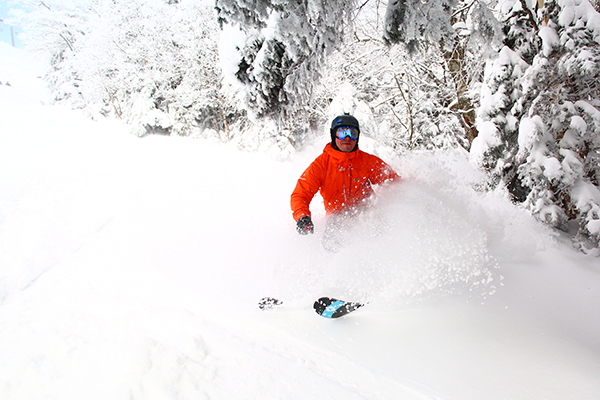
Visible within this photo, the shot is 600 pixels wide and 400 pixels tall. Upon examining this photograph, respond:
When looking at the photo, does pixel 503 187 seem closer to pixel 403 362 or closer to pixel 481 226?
pixel 481 226

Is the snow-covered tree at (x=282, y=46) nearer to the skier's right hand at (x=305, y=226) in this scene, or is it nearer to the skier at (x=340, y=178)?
the skier at (x=340, y=178)

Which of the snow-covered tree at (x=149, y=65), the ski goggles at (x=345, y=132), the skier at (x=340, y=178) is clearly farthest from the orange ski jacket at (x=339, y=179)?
the snow-covered tree at (x=149, y=65)

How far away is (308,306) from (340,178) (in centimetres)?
148

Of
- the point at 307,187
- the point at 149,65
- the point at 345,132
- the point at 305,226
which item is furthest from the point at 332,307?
the point at 149,65

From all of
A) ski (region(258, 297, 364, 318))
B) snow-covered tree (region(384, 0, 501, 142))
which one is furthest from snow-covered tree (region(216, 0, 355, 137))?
ski (region(258, 297, 364, 318))

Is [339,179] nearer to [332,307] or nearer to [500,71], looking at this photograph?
[332,307]

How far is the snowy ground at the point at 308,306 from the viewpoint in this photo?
84.1 inches

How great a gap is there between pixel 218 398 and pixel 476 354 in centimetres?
193

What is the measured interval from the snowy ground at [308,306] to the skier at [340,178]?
21cm

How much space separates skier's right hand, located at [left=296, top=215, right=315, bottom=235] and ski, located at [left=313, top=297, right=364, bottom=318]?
693 millimetres

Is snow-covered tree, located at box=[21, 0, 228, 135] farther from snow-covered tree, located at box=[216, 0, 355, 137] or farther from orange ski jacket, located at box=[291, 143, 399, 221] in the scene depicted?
orange ski jacket, located at box=[291, 143, 399, 221]

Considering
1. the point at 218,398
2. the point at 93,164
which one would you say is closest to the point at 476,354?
the point at 218,398

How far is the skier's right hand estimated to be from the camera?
3229 mm

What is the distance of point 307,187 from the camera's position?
140 inches
